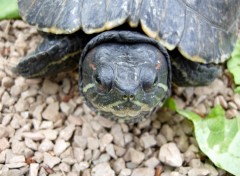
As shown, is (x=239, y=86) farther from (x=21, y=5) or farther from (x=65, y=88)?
Result: (x=21, y=5)

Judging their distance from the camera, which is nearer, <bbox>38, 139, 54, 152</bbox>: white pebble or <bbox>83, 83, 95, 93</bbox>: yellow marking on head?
<bbox>83, 83, 95, 93</bbox>: yellow marking on head

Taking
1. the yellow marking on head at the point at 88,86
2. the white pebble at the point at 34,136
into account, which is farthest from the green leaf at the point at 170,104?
the white pebble at the point at 34,136

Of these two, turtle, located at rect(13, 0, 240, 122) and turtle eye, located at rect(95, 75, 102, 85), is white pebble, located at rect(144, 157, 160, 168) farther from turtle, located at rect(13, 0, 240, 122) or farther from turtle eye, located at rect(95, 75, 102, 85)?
turtle eye, located at rect(95, 75, 102, 85)

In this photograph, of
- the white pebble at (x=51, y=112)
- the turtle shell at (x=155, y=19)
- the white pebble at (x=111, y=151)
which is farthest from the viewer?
the white pebble at (x=51, y=112)

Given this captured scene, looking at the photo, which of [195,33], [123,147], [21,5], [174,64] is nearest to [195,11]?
[195,33]

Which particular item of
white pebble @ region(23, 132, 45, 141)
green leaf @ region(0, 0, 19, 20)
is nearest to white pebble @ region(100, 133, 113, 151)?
white pebble @ region(23, 132, 45, 141)

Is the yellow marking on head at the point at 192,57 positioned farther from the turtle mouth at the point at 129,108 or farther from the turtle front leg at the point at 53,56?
the turtle front leg at the point at 53,56
